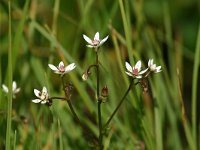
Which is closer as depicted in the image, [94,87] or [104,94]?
[104,94]

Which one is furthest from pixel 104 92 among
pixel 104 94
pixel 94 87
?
pixel 94 87

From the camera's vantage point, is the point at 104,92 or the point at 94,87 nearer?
the point at 104,92

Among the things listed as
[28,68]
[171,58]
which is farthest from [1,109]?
[171,58]

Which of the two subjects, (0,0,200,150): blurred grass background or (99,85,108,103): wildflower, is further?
(0,0,200,150): blurred grass background

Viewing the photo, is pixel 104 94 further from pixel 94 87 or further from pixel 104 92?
pixel 94 87

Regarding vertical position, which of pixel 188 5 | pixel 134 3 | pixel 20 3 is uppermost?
pixel 188 5

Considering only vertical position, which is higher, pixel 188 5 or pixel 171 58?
pixel 188 5

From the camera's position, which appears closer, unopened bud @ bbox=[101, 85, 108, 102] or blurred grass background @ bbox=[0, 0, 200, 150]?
unopened bud @ bbox=[101, 85, 108, 102]

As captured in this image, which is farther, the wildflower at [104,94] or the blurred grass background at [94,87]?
the blurred grass background at [94,87]

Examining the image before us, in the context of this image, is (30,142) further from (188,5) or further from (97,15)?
(188,5)

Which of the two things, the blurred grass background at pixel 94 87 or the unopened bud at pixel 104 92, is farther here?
the blurred grass background at pixel 94 87

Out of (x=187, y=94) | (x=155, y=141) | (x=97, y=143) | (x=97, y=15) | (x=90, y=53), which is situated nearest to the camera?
(x=97, y=143)
